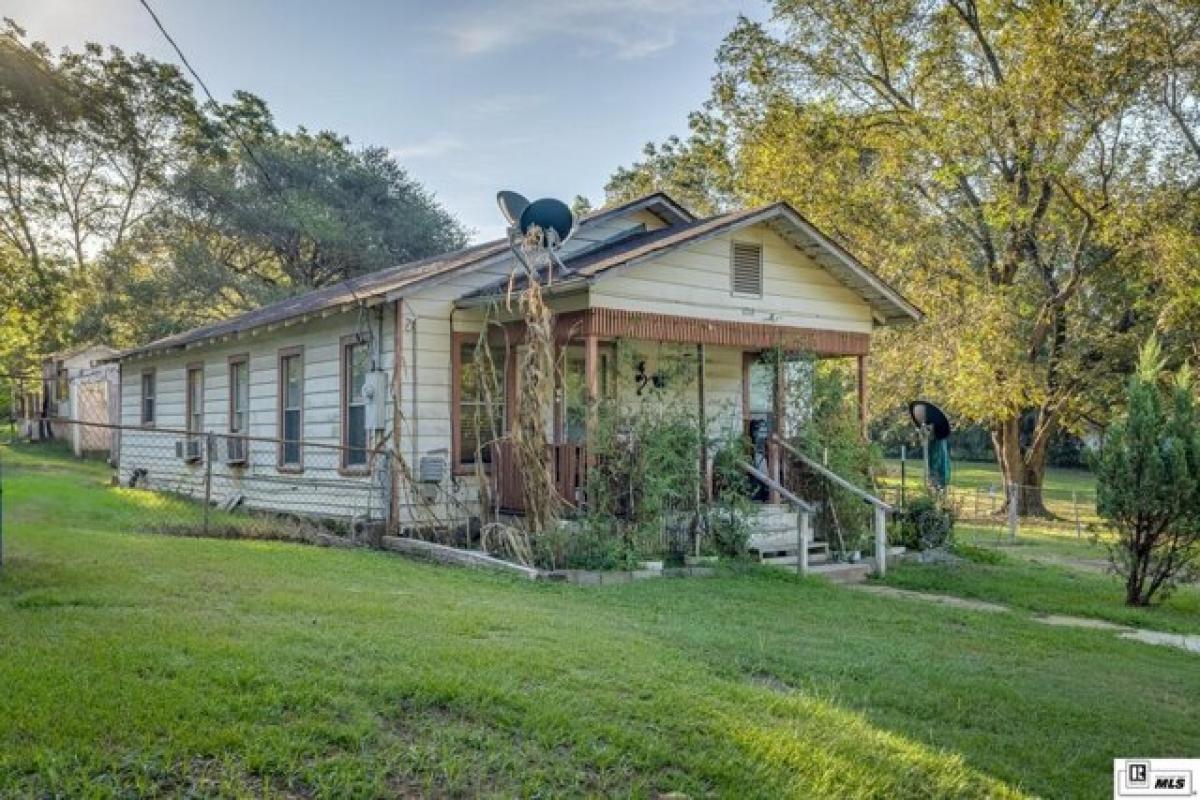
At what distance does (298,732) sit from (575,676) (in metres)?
1.62

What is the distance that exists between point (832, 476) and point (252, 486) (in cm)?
961

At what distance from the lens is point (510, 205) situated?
11.6 metres

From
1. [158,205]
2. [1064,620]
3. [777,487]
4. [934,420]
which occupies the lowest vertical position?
[1064,620]

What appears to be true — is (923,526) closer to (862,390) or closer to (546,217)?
(862,390)

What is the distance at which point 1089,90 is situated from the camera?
18844mm

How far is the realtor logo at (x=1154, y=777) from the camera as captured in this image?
4.45m

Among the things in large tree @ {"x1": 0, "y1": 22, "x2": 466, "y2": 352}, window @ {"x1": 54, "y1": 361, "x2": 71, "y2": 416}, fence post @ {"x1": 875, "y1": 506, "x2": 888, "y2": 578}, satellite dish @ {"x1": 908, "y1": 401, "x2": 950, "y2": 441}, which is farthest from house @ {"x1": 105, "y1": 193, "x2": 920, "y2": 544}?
window @ {"x1": 54, "y1": 361, "x2": 71, "y2": 416}

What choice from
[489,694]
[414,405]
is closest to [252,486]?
[414,405]

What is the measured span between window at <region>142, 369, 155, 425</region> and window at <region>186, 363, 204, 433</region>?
2371 mm

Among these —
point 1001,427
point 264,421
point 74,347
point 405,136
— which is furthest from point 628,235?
point 74,347

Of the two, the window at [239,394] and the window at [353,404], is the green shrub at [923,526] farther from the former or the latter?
the window at [239,394]

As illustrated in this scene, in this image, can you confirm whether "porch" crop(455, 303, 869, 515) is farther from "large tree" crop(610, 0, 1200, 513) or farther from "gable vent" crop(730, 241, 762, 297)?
"large tree" crop(610, 0, 1200, 513)

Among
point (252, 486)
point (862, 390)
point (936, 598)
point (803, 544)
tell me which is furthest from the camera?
point (252, 486)

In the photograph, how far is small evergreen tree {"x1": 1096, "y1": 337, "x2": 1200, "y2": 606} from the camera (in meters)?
9.67
